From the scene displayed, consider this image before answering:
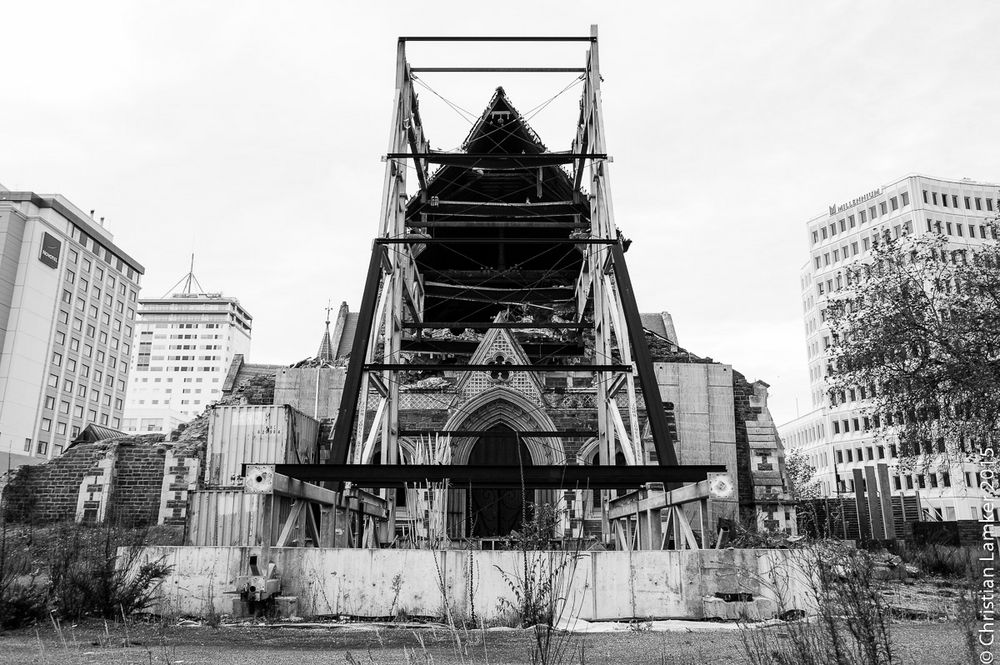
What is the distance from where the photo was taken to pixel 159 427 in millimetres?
109938

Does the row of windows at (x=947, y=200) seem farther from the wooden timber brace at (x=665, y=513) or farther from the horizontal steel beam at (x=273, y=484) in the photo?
the horizontal steel beam at (x=273, y=484)

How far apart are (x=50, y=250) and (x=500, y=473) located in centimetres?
7647

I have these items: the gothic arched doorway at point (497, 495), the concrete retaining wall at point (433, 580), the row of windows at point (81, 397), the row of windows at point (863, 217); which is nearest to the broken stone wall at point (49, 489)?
the gothic arched doorway at point (497, 495)

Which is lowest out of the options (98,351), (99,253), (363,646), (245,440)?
(363,646)

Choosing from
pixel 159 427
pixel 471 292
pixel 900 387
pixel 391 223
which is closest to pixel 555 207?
pixel 471 292

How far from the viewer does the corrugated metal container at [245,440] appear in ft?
61.1

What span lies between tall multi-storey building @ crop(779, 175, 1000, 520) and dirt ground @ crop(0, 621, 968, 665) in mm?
58874

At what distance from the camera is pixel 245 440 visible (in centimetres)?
1869

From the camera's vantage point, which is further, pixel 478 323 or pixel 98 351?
pixel 98 351

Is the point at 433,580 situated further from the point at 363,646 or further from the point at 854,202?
the point at 854,202

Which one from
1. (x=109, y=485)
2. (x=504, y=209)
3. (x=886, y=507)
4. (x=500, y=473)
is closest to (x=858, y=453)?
(x=886, y=507)

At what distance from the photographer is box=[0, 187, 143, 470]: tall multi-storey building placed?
224 ft

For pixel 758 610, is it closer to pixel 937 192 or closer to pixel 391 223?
pixel 391 223

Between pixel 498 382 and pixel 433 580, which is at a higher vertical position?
pixel 498 382
